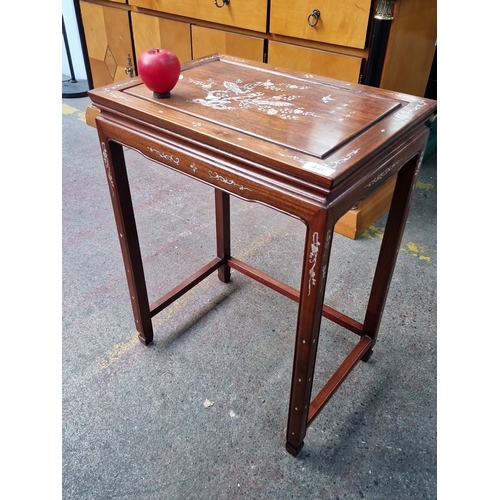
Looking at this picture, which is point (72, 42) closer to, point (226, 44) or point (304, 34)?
point (226, 44)

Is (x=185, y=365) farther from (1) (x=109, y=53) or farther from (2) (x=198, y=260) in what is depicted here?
(1) (x=109, y=53)

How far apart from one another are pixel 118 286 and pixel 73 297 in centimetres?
16

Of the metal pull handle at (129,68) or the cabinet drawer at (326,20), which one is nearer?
the cabinet drawer at (326,20)

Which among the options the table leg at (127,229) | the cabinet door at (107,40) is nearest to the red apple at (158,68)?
the table leg at (127,229)

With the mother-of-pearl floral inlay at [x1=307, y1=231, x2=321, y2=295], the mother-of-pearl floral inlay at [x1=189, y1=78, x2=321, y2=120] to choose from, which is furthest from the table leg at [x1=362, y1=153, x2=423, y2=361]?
the mother-of-pearl floral inlay at [x1=307, y1=231, x2=321, y2=295]

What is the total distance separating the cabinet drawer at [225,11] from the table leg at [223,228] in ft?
2.57

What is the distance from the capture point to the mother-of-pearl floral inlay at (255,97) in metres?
0.96

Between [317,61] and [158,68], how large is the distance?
0.97m

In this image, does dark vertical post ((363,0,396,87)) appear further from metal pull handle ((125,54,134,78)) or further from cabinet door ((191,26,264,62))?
metal pull handle ((125,54,134,78))

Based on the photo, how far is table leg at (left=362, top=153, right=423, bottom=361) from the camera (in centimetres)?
107

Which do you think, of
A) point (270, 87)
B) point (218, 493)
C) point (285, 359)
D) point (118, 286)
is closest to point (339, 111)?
point (270, 87)

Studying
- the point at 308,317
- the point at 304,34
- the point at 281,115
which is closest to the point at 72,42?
the point at 304,34

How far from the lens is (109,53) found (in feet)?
8.58

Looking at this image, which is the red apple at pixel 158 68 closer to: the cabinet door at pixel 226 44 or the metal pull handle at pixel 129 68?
the cabinet door at pixel 226 44
